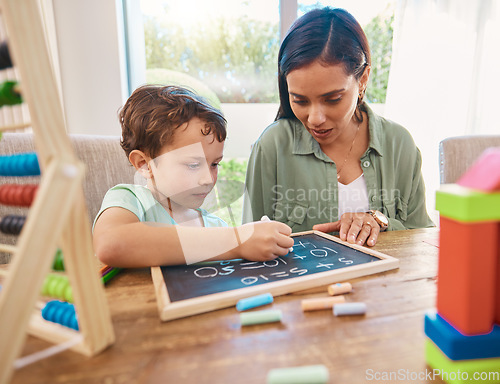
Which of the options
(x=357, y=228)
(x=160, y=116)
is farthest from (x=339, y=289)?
(x=160, y=116)

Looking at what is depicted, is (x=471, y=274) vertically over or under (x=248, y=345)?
over

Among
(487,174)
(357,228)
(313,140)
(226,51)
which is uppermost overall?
(226,51)

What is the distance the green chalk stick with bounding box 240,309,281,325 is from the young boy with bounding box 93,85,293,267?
192 millimetres

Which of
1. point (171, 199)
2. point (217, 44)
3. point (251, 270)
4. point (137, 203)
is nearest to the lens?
point (251, 270)

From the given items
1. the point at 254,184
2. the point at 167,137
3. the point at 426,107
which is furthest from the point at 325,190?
the point at 426,107

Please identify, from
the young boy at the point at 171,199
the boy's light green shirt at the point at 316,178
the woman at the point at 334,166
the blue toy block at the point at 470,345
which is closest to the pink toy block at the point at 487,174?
the blue toy block at the point at 470,345

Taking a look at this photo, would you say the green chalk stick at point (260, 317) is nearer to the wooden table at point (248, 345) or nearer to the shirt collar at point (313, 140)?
the wooden table at point (248, 345)

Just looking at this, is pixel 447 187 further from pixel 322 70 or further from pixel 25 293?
pixel 322 70

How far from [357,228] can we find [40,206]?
2.16 ft

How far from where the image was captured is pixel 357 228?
2.55 ft

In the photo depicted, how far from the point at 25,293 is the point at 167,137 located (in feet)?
1.81

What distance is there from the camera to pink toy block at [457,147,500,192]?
0.93 ft

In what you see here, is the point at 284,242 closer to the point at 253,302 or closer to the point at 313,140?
the point at 253,302

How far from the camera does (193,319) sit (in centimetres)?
43
